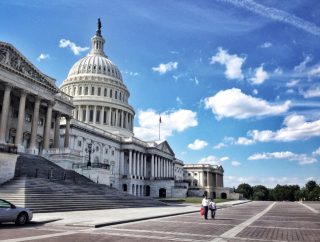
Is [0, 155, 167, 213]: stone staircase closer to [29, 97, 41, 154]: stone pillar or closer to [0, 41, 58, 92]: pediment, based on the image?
[29, 97, 41, 154]: stone pillar

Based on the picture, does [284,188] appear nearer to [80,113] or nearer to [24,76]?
[80,113]

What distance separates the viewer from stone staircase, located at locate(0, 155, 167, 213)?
29.3 meters

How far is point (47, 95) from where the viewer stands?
180 ft

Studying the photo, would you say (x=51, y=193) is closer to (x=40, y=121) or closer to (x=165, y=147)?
(x=40, y=121)

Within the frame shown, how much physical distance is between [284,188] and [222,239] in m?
186

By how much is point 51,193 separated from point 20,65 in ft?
79.0

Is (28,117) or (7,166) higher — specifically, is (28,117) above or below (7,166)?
above

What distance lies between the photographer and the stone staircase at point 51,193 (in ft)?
96.1

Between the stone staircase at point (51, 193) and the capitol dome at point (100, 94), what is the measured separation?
197 ft

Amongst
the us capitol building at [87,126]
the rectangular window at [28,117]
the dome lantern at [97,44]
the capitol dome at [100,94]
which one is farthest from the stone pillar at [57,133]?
the dome lantern at [97,44]

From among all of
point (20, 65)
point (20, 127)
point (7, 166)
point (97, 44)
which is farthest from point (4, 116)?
point (97, 44)

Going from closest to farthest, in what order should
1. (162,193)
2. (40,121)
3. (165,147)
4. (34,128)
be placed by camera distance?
(34,128) → (40,121) → (162,193) → (165,147)

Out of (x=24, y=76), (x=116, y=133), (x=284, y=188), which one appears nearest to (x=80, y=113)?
(x=116, y=133)

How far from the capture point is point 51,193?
3288 centimetres
